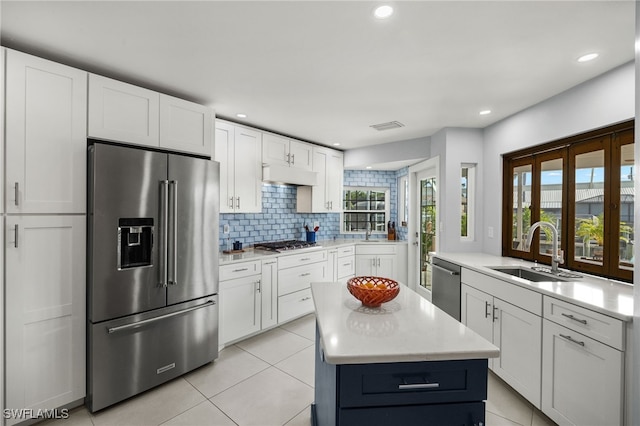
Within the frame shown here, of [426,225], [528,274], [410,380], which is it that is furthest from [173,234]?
[426,225]

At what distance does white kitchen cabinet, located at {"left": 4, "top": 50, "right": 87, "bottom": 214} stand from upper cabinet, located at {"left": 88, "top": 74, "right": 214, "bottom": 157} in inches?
3.8

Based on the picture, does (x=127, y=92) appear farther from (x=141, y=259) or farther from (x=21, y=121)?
(x=141, y=259)

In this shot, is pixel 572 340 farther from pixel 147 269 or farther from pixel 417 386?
pixel 147 269

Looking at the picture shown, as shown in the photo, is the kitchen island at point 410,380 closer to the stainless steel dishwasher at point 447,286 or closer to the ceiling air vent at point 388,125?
the stainless steel dishwasher at point 447,286

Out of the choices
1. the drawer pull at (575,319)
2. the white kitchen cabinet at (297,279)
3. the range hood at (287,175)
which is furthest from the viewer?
the range hood at (287,175)

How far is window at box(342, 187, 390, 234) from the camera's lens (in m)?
5.56

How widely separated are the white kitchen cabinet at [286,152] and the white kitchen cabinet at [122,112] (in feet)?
4.97

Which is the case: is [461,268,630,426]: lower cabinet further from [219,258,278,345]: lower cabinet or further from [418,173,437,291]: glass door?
[219,258,278,345]: lower cabinet

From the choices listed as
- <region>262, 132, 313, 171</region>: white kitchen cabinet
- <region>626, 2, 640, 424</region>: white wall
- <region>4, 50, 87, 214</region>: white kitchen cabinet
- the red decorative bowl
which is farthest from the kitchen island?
<region>262, 132, 313, 171</region>: white kitchen cabinet

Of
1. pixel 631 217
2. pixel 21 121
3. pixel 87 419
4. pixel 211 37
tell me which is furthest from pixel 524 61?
pixel 87 419

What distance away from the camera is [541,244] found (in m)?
3.04

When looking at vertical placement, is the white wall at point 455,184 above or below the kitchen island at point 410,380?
above

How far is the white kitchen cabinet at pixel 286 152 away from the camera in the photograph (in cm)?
389

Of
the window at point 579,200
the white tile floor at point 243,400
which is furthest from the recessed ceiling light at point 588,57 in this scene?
the white tile floor at point 243,400
